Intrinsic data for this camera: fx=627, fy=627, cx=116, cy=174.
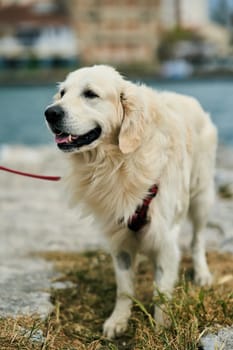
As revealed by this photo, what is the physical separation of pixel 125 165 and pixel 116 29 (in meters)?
84.9

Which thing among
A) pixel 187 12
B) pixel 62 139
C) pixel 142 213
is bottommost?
pixel 187 12

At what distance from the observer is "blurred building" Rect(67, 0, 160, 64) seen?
8575cm

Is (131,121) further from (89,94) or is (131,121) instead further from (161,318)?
(161,318)

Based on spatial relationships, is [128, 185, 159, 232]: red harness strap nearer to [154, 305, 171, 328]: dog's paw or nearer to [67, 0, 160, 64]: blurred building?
[154, 305, 171, 328]: dog's paw

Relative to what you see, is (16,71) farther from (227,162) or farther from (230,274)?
(230,274)

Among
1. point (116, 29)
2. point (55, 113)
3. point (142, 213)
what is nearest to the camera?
point (55, 113)

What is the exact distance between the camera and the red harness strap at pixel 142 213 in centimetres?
391

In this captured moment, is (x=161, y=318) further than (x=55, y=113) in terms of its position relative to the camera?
Yes

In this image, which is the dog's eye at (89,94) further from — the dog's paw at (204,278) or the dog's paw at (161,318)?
the dog's paw at (204,278)

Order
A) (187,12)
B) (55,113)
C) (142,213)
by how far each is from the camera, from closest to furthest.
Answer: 1. (55,113)
2. (142,213)
3. (187,12)

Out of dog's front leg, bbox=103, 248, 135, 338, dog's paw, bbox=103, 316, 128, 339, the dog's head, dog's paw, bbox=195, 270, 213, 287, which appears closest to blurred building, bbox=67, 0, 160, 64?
dog's paw, bbox=195, 270, 213, 287

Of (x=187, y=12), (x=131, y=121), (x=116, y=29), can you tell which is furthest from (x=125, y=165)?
(x=187, y=12)

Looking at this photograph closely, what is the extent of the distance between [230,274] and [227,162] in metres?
7.18

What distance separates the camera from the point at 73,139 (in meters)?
3.74
